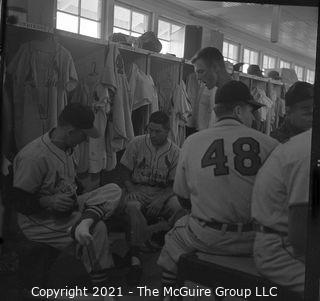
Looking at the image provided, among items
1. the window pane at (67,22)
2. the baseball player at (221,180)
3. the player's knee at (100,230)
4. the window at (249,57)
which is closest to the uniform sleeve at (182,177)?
the baseball player at (221,180)

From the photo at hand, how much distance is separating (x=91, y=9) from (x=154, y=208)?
0.90 meters

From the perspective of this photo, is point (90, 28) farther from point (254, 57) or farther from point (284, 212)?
point (284, 212)

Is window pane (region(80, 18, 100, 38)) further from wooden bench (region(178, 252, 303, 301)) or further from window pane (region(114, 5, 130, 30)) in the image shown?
wooden bench (region(178, 252, 303, 301))

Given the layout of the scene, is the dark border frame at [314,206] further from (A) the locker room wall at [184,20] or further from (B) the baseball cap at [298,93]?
(A) the locker room wall at [184,20]

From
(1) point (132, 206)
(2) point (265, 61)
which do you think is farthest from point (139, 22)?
(1) point (132, 206)

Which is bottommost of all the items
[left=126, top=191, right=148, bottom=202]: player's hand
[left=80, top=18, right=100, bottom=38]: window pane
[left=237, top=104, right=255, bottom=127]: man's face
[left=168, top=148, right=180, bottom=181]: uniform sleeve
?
[left=126, top=191, right=148, bottom=202]: player's hand

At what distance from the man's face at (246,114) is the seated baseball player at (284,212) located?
17cm

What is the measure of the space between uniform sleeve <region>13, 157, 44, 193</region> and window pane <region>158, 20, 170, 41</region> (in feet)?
2.55

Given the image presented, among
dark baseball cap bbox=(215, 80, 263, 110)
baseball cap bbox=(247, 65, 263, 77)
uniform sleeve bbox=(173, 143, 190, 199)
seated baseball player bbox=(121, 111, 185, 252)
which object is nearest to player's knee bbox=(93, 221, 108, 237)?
seated baseball player bbox=(121, 111, 185, 252)

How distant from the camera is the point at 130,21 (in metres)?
1.86

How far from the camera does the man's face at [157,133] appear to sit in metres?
1.90

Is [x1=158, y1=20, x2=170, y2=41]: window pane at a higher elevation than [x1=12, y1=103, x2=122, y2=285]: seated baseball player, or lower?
higher

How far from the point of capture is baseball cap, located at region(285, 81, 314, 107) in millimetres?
1837

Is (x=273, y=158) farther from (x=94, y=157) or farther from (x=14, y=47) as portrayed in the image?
Result: (x=14, y=47)
